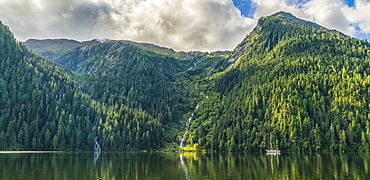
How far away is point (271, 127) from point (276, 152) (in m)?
29.7

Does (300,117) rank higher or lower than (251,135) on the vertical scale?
higher

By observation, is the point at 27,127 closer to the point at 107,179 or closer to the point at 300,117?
the point at 107,179

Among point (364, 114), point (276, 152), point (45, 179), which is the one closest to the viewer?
point (45, 179)

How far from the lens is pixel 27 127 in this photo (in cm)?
19962

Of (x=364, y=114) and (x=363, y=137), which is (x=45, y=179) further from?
(x=364, y=114)

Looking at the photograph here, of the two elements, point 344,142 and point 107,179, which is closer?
point 107,179

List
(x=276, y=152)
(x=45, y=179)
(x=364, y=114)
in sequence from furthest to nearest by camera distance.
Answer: (x=364, y=114), (x=276, y=152), (x=45, y=179)

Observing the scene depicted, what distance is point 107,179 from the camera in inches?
2391

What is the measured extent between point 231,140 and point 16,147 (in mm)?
146464

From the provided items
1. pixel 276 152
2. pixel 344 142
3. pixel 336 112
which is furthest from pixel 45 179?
pixel 336 112

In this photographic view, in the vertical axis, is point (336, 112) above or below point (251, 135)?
above

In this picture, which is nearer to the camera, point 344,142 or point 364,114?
point 344,142

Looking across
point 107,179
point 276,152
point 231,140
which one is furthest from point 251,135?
point 107,179

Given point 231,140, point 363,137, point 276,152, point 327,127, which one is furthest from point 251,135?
point 363,137
